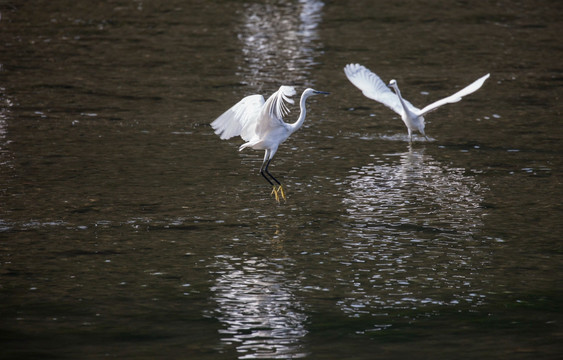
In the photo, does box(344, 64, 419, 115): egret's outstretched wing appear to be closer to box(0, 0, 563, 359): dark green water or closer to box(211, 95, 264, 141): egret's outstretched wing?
box(0, 0, 563, 359): dark green water

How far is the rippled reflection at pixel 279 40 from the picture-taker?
603 inches

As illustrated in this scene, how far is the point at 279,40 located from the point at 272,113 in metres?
9.26

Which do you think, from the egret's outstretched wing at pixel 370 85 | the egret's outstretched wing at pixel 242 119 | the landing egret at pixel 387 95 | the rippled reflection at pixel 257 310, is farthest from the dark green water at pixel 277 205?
the egret's outstretched wing at pixel 242 119

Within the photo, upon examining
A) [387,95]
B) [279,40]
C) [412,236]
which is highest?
[279,40]

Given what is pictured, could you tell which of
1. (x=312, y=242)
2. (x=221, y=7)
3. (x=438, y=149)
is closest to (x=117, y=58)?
(x=221, y=7)

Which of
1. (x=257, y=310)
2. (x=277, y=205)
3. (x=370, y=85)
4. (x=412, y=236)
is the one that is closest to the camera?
(x=257, y=310)

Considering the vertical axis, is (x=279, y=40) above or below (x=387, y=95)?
above

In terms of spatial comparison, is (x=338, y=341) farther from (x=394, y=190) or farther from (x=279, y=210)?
(x=394, y=190)

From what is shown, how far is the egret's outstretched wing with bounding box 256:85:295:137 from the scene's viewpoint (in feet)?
27.6

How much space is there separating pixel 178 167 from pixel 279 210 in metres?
2.00

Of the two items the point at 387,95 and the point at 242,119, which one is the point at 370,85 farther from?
the point at 242,119

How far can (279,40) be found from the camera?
18.0 m

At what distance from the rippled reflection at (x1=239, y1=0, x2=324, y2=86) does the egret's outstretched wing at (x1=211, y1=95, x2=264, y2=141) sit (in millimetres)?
4966

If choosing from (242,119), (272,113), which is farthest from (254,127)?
(272,113)
